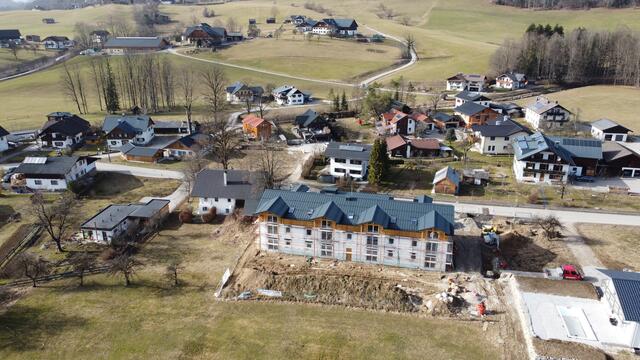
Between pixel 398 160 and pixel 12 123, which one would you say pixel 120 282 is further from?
pixel 12 123

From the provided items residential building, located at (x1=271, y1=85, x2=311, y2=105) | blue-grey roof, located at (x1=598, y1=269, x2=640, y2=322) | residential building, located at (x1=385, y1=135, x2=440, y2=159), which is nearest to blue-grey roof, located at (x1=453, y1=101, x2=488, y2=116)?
residential building, located at (x1=385, y1=135, x2=440, y2=159)

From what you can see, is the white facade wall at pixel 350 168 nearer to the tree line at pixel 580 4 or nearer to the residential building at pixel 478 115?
the residential building at pixel 478 115

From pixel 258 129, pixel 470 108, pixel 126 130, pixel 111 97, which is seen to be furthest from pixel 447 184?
pixel 111 97

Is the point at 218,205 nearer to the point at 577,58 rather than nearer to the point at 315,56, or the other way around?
the point at 315,56

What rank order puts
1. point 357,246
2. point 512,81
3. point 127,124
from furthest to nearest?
point 512,81 → point 127,124 → point 357,246

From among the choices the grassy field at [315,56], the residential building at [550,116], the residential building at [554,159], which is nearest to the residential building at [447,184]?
the residential building at [554,159]

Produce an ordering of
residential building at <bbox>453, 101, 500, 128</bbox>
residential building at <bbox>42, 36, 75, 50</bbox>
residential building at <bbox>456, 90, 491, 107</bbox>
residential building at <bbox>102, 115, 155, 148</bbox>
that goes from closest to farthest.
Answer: residential building at <bbox>102, 115, 155, 148</bbox> < residential building at <bbox>453, 101, 500, 128</bbox> < residential building at <bbox>456, 90, 491, 107</bbox> < residential building at <bbox>42, 36, 75, 50</bbox>

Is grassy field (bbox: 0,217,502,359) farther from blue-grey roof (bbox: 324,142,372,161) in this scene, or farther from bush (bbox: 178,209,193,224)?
blue-grey roof (bbox: 324,142,372,161)
